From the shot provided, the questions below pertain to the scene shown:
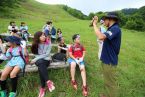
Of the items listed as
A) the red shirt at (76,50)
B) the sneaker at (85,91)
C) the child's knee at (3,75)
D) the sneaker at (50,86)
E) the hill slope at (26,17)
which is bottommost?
the hill slope at (26,17)

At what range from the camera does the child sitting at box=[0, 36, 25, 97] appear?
7539 mm

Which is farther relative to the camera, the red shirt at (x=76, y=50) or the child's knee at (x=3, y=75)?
the red shirt at (x=76, y=50)

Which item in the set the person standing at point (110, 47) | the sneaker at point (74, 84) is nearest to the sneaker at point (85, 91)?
the sneaker at point (74, 84)

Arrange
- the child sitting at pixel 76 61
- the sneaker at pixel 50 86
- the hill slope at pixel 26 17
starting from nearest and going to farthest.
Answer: the sneaker at pixel 50 86 → the child sitting at pixel 76 61 → the hill slope at pixel 26 17

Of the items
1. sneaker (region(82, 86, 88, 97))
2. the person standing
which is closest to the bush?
sneaker (region(82, 86, 88, 97))

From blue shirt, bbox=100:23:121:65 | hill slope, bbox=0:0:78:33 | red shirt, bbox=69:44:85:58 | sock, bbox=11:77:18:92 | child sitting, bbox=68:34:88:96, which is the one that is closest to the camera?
blue shirt, bbox=100:23:121:65

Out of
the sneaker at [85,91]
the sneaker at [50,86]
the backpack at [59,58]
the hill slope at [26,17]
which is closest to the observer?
the sneaker at [50,86]

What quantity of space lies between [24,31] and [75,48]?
7.59m

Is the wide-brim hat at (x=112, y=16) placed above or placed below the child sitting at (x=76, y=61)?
above

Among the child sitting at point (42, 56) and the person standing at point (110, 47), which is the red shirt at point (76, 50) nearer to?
the child sitting at point (42, 56)

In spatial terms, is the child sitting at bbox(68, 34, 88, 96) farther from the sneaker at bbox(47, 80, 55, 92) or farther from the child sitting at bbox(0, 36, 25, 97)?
the child sitting at bbox(0, 36, 25, 97)

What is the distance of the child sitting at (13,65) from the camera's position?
297 inches

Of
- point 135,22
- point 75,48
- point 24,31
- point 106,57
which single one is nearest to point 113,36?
point 106,57

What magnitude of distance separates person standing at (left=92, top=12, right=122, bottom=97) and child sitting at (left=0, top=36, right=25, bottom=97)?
7.53ft
